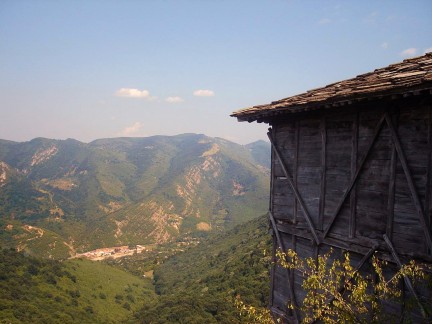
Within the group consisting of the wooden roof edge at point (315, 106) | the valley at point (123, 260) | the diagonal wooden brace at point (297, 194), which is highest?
the wooden roof edge at point (315, 106)

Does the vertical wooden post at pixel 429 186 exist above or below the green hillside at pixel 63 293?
above

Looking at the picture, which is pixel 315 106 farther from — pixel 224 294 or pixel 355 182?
pixel 224 294

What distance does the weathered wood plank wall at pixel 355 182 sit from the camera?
582 cm

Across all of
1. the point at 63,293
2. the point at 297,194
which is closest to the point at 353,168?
the point at 297,194

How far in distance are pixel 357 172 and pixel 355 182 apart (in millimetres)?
241

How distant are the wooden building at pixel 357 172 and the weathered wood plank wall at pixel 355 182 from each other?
2cm

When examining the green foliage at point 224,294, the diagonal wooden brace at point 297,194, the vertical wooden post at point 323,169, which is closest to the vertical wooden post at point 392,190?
the vertical wooden post at point 323,169

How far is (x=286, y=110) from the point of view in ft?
25.6

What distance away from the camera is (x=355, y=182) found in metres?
6.96

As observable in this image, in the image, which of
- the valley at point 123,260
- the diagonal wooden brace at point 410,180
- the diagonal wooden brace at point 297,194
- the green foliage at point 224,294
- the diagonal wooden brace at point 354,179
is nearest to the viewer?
the diagonal wooden brace at point 410,180

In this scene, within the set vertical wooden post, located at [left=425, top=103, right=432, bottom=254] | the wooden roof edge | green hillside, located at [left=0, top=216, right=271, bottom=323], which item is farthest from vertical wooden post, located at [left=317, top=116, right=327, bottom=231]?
green hillside, located at [left=0, top=216, right=271, bottom=323]

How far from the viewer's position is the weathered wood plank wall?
5816 millimetres

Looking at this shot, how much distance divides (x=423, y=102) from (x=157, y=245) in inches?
6307

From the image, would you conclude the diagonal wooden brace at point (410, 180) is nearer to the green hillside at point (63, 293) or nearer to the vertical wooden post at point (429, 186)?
Answer: the vertical wooden post at point (429, 186)
